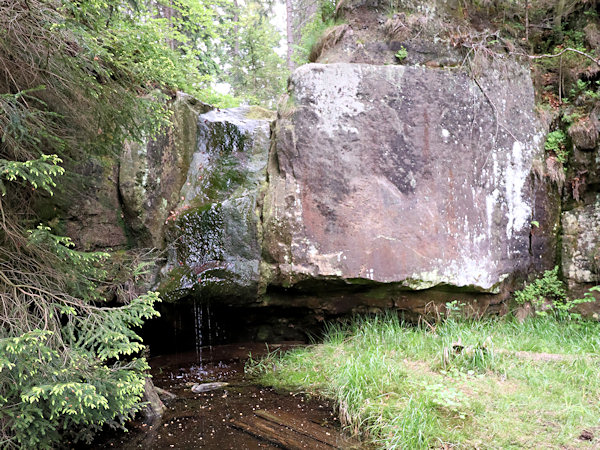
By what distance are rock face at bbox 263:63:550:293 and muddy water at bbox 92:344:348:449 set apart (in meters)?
1.37

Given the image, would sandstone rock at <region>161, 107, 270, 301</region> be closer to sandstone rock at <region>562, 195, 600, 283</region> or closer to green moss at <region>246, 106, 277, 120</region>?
green moss at <region>246, 106, 277, 120</region>

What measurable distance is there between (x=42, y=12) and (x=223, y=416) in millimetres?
3703

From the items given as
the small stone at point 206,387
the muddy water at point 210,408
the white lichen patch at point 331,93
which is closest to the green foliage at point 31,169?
the muddy water at point 210,408

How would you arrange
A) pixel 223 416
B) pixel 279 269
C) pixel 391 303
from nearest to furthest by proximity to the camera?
pixel 223 416
pixel 279 269
pixel 391 303

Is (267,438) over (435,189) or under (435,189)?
under

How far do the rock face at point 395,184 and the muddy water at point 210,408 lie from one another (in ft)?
4.49

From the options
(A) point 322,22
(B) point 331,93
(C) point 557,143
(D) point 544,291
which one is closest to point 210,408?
(B) point 331,93

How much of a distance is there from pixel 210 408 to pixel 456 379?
242 centimetres

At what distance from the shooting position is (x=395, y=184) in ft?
17.6

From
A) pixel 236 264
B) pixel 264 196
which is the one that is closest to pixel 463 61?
pixel 264 196

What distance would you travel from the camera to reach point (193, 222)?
536cm

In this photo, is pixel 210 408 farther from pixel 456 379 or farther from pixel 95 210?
pixel 95 210

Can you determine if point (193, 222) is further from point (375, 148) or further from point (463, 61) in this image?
point (463, 61)

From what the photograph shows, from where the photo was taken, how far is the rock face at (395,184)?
519 cm
